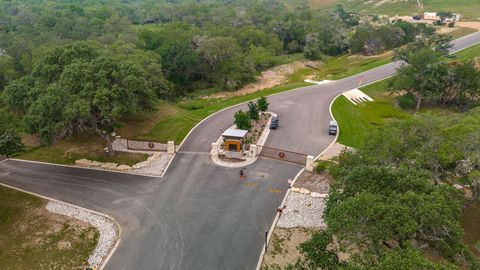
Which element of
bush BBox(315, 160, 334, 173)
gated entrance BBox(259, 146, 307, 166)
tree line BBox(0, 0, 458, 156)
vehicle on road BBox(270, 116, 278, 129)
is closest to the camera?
bush BBox(315, 160, 334, 173)

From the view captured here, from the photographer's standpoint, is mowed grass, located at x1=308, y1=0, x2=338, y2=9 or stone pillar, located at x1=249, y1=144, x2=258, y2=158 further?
mowed grass, located at x1=308, y1=0, x2=338, y2=9

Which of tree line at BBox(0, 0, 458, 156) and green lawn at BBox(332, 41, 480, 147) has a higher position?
tree line at BBox(0, 0, 458, 156)

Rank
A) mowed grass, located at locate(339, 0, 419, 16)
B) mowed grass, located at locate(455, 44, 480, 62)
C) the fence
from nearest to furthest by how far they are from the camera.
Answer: the fence, mowed grass, located at locate(455, 44, 480, 62), mowed grass, located at locate(339, 0, 419, 16)

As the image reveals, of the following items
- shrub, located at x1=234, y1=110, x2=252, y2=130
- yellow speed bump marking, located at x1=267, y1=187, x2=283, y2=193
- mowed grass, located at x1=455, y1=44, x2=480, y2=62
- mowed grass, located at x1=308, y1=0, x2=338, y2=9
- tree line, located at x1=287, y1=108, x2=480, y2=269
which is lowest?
yellow speed bump marking, located at x1=267, y1=187, x2=283, y2=193

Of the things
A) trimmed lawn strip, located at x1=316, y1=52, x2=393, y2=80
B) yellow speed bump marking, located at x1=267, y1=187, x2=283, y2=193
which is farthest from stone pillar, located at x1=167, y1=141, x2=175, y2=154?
trimmed lawn strip, located at x1=316, y1=52, x2=393, y2=80

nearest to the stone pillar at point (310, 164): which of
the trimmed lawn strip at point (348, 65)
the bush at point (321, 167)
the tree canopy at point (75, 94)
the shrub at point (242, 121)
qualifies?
the bush at point (321, 167)

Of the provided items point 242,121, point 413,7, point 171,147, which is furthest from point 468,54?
point 413,7

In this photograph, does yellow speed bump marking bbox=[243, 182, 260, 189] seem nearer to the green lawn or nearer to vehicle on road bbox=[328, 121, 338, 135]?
the green lawn

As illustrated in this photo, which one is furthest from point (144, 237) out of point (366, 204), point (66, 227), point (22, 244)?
point (366, 204)
